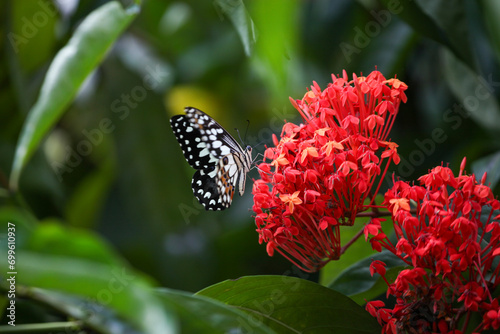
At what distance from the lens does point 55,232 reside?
69 centimetres

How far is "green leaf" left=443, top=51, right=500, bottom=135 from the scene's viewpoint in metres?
1.67

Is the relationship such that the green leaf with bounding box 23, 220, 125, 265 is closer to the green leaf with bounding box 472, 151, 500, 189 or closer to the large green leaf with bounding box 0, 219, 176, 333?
the large green leaf with bounding box 0, 219, 176, 333

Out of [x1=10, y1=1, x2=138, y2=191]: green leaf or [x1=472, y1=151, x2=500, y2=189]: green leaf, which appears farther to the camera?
[x1=472, y1=151, x2=500, y2=189]: green leaf

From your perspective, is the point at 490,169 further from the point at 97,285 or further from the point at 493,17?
the point at 97,285

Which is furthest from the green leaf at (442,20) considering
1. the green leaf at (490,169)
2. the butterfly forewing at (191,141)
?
the butterfly forewing at (191,141)

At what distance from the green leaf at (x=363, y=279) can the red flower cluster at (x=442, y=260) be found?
0.08 metres

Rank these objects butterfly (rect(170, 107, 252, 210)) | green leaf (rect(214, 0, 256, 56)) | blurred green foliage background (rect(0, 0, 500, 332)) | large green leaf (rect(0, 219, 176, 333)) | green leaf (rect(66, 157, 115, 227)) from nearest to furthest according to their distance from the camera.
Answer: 1. large green leaf (rect(0, 219, 176, 333))
2. green leaf (rect(214, 0, 256, 56))
3. butterfly (rect(170, 107, 252, 210))
4. blurred green foliage background (rect(0, 0, 500, 332))
5. green leaf (rect(66, 157, 115, 227))

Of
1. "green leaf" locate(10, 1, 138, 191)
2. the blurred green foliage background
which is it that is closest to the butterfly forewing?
the blurred green foliage background

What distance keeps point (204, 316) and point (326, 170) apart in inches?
18.6

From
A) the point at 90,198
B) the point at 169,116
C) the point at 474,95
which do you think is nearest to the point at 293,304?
the point at 474,95

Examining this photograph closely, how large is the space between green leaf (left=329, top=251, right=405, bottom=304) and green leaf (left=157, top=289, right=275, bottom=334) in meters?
0.39

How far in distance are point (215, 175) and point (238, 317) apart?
2.98ft

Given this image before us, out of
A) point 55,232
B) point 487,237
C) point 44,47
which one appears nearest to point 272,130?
point 44,47

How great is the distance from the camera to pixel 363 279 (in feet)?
3.80
